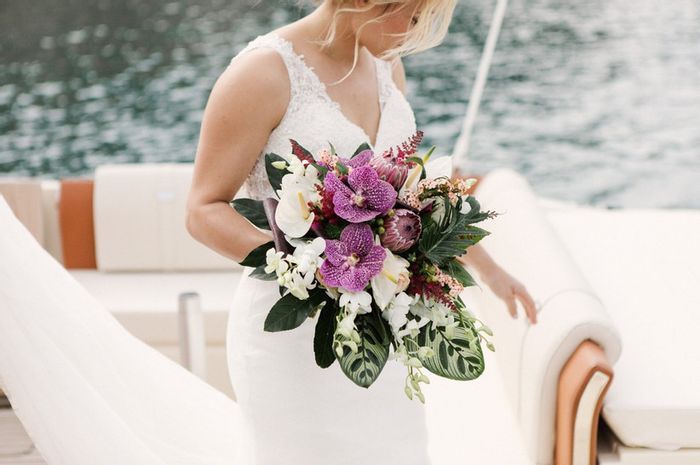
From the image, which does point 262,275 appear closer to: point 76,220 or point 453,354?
point 453,354

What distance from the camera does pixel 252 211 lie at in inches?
53.7

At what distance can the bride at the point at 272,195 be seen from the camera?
1483 mm

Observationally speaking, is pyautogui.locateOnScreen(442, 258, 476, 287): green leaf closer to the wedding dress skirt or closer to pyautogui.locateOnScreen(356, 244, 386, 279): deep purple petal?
pyautogui.locateOnScreen(356, 244, 386, 279): deep purple petal

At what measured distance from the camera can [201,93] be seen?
14695 millimetres

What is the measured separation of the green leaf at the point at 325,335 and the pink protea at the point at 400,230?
13 centimetres

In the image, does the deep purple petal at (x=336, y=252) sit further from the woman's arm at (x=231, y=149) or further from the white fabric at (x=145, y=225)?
the white fabric at (x=145, y=225)

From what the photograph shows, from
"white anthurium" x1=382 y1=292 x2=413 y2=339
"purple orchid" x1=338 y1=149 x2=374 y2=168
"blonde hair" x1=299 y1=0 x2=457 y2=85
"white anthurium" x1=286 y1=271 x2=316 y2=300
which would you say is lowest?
"white anthurium" x1=382 y1=292 x2=413 y2=339

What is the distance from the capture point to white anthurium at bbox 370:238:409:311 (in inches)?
48.3

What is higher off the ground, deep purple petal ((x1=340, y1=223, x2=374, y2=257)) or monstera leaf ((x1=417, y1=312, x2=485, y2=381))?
deep purple petal ((x1=340, y1=223, x2=374, y2=257))

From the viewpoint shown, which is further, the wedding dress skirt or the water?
the water

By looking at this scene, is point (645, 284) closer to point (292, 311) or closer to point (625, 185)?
point (292, 311)

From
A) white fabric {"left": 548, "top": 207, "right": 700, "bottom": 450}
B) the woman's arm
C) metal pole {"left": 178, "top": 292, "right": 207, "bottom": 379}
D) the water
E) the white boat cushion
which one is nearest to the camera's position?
the woman's arm

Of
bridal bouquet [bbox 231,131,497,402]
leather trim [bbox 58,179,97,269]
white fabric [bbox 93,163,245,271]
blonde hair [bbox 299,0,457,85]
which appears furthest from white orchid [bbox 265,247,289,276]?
leather trim [bbox 58,179,97,269]

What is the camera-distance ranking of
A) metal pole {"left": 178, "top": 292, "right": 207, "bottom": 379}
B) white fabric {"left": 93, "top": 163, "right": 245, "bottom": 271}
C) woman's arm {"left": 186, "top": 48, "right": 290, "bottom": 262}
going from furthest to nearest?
white fabric {"left": 93, "top": 163, "right": 245, "bottom": 271}, metal pole {"left": 178, "top": 292, "right": 207, "bottom": 379}, woman's arm {"left": 186, "top": 48, "right": 290, "bottom": 262}
